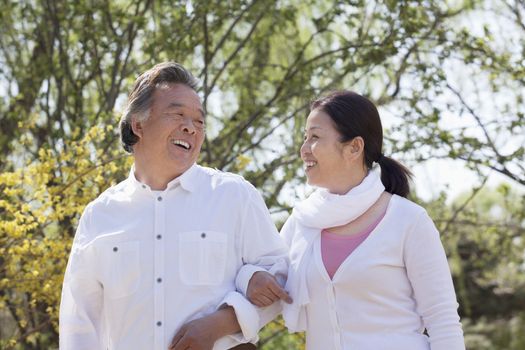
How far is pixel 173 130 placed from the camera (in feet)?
10.6

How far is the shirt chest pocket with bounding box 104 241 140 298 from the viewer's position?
10.3ft

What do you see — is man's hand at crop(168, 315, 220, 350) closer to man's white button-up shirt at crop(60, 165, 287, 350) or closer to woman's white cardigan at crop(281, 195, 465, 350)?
man's white button-up shirt at crop(60, 165, 287, 350)

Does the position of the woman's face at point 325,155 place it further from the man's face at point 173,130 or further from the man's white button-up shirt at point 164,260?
A: the man's face at point 173,130

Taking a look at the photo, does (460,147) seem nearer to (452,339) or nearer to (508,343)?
(452,339)

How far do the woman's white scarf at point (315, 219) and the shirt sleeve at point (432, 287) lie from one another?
21 cm

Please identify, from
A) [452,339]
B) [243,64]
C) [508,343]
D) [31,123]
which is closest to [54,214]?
[31,123]

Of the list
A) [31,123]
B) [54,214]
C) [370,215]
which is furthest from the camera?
[31,123]

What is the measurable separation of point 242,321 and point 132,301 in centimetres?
39

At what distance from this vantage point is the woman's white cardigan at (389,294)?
3031mm

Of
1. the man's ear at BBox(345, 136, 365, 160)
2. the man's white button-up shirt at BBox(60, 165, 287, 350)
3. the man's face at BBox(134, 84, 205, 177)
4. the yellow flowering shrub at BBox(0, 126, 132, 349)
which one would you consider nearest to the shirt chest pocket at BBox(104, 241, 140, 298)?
the man's white button-up shirt at BBox(60, 165, 287, 350)

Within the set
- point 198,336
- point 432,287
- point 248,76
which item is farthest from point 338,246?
point 248,76

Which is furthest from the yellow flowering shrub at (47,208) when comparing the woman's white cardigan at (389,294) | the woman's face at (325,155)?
the woman's white cardigan at (389,294)

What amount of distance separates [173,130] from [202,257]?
0.46 metres

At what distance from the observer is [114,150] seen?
5.75 meters
